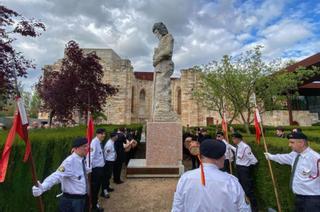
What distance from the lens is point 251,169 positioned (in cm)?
580

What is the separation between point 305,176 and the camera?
339 cm

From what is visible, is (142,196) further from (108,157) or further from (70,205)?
(70,205)

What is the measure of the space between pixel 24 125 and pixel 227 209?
277 cm

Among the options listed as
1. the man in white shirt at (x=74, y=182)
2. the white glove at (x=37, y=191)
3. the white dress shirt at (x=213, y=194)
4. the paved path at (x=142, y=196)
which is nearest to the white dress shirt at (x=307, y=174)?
the white dress shirt at (x=213, y=194)

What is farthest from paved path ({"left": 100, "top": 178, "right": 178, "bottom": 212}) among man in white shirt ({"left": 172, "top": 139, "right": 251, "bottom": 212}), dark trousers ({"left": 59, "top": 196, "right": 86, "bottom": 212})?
man in white shirt ({"left": 172, "top": 139, "right": 251, "bottom": 212})

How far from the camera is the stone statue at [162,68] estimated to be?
31.3 feet

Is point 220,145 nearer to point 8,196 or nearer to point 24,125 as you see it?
point 24,125

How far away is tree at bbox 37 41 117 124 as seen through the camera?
1456cm

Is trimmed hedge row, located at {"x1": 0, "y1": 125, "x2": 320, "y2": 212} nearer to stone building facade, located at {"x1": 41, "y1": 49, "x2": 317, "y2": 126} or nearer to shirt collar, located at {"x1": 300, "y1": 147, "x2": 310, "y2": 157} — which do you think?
shirt collar, located at {"x1": 300, "y1": 147, "x2": 310, "y2": 157}

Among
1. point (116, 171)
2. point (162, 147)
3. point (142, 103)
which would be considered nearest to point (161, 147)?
point (162, 147)

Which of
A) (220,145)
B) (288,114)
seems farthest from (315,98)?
(220,145)

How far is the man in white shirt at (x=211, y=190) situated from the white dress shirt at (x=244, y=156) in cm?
353

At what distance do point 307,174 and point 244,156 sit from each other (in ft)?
7.02

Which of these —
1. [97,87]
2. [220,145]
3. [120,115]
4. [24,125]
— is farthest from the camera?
[120,115]
